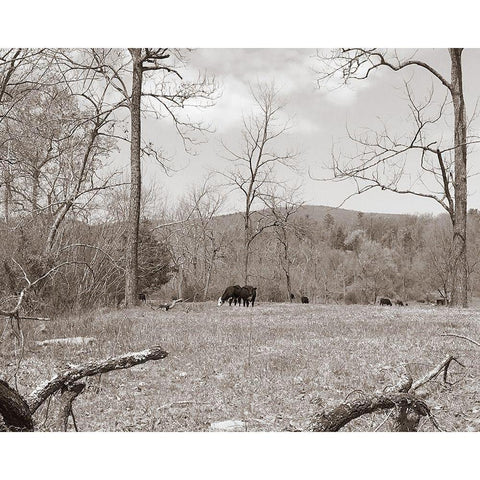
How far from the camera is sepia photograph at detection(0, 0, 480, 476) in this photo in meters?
3.64

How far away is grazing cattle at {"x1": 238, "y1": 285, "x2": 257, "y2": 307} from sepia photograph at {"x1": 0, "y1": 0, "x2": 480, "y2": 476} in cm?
1

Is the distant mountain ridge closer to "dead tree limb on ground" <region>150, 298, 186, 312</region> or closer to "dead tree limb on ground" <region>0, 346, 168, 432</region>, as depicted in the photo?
"dead tree limb on ground" <region>150, 298, 186, 312</region>

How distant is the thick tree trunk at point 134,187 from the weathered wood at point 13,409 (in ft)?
4.21

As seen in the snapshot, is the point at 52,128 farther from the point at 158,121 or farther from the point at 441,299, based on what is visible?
the point at 441,299

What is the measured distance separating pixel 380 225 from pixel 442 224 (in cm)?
42

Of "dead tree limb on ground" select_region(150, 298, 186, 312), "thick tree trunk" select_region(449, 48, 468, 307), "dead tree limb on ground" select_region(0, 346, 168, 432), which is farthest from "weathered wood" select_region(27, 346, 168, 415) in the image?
"thick tree trunk" select_region(449, 48, 468, 307)

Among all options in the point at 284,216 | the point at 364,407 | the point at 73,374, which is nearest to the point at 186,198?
the point at 284,216

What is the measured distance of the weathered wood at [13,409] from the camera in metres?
2.41

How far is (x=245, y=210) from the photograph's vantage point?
370 centimetres
